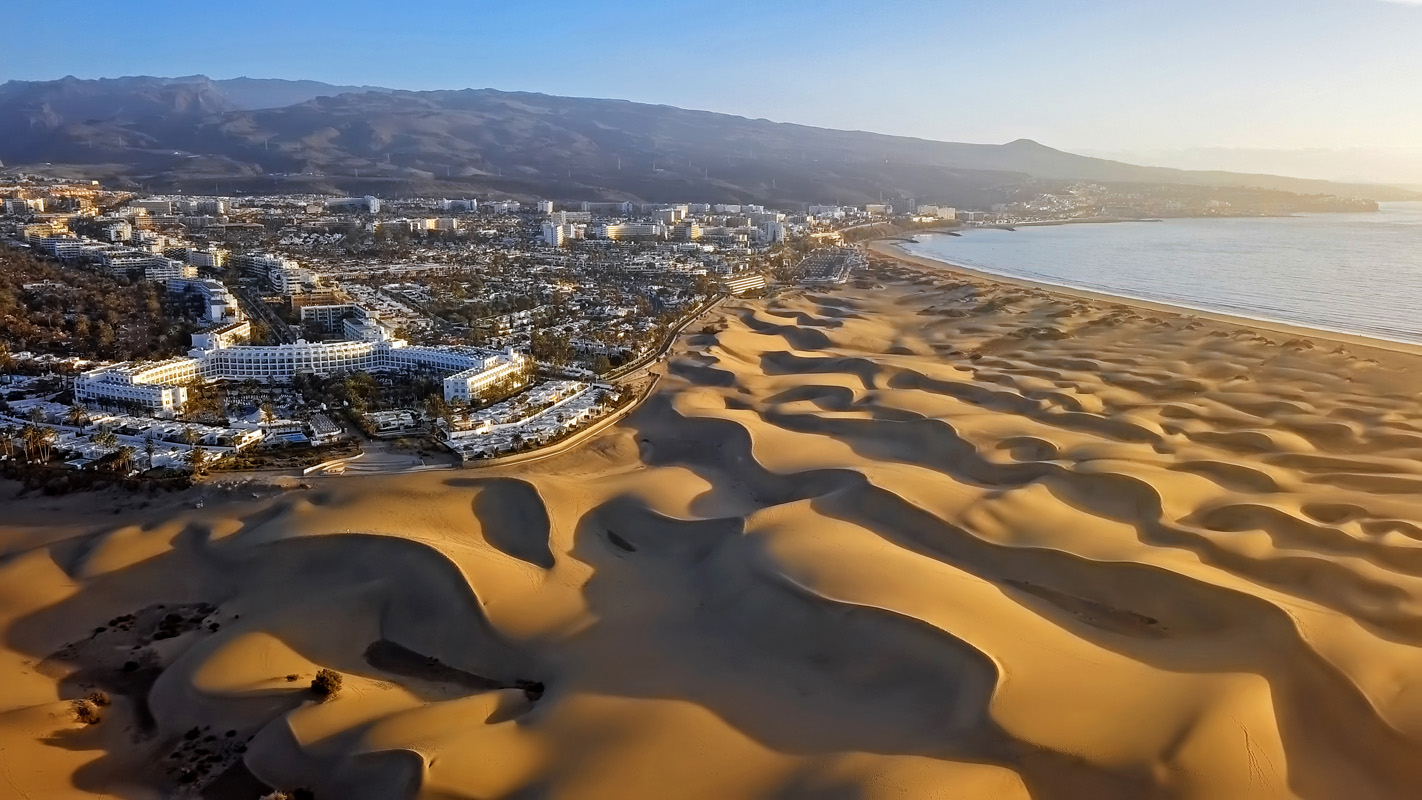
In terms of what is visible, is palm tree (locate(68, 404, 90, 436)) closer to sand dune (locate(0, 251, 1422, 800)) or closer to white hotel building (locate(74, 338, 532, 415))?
white hotel building (locate(74, 338, 532, 415))

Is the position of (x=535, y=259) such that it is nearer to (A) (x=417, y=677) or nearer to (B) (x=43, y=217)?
(B) (x=43, y=217)

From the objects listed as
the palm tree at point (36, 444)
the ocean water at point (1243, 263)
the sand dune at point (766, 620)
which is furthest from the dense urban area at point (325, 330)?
the ocean water at point (1243, 263)

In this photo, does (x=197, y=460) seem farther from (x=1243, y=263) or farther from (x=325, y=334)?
(x=1243, y=263)

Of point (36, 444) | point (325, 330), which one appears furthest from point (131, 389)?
point (325, 330)

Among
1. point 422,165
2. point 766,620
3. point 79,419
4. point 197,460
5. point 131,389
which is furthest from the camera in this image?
point 422,165

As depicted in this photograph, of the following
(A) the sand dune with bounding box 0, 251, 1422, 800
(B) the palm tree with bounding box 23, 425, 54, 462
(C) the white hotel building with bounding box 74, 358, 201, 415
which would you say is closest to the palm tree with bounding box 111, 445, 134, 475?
(A) the sand dune with bounding box 0, 251, 1422, 800

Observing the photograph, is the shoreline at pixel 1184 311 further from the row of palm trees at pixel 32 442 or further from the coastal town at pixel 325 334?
the row of palm trees at pixel 32 442
